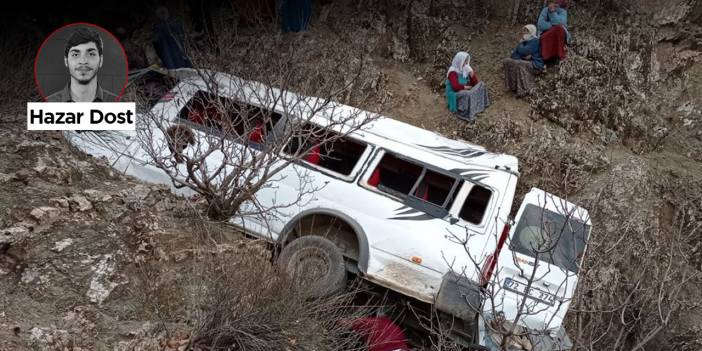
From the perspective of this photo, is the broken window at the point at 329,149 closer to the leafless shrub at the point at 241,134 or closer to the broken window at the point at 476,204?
the leafless shrub at the point at 241,134

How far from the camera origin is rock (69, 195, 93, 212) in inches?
242

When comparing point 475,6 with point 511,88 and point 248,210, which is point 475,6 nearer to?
point 511,88

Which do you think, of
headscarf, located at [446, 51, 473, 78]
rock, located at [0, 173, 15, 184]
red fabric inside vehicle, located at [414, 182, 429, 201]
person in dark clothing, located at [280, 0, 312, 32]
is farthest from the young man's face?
headscarf, located at [446, 51, 473, 78]

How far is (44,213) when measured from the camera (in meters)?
5.86

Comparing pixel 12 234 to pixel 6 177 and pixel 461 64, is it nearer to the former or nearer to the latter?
pixel 6 177

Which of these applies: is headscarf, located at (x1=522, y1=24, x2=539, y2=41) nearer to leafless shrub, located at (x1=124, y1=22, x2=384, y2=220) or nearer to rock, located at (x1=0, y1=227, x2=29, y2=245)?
leafless shrub, located at (x1=124, y1=22, x2=384, y2=220)

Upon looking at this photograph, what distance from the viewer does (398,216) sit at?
7.16 m

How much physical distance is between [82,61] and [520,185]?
6411 mm

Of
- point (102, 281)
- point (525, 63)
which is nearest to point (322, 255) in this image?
point (102, 281)

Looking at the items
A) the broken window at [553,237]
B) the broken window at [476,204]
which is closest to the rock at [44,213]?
the broken window at [476,204]

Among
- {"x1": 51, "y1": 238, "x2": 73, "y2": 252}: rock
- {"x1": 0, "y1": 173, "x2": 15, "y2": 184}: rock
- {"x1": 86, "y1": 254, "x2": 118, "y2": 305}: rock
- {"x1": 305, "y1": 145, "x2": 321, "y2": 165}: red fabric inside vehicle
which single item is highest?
{"x1": 305, "y1": 145, "x2": 321, "y2": 165}: red fabric inside vehicle

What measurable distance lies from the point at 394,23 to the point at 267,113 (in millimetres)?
4664

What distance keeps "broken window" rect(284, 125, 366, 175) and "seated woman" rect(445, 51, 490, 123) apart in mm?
2755

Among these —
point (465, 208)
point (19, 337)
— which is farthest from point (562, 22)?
point (19, 337)
